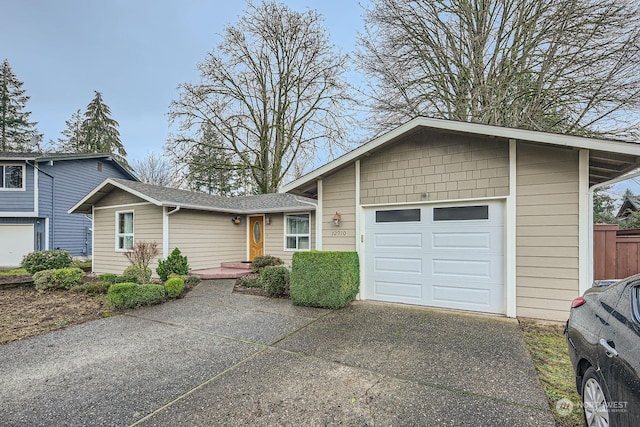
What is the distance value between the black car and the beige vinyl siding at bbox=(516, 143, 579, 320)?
2.68 m

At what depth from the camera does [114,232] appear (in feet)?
35.7

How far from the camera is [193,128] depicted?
58.1ft

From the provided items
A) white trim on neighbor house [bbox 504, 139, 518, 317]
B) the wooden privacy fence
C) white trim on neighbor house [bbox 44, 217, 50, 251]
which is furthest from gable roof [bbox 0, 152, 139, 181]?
the wooden privacy fence

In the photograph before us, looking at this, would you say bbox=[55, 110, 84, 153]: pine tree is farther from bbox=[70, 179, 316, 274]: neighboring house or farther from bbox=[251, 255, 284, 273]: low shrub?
bbox=[251, 255, 284, 273]: low shrub

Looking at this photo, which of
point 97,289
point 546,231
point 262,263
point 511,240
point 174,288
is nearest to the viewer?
point 546,231

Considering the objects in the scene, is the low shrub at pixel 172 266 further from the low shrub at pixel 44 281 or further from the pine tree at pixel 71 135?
the pine tree at pixel 71 135

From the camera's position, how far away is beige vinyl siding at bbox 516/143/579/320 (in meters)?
4.80

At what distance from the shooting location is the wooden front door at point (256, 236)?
12.1 meters

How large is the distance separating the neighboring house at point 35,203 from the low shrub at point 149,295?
12080mm

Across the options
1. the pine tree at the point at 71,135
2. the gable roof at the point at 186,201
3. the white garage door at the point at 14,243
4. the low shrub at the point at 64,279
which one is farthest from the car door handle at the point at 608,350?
the pine tree at the point at 71,135

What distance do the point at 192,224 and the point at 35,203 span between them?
9.66m

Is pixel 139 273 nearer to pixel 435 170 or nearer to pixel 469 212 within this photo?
pixel 435 170

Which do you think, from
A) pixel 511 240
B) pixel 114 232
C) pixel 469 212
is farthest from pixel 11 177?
pixel 511 240

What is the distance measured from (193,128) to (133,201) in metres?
8.71
